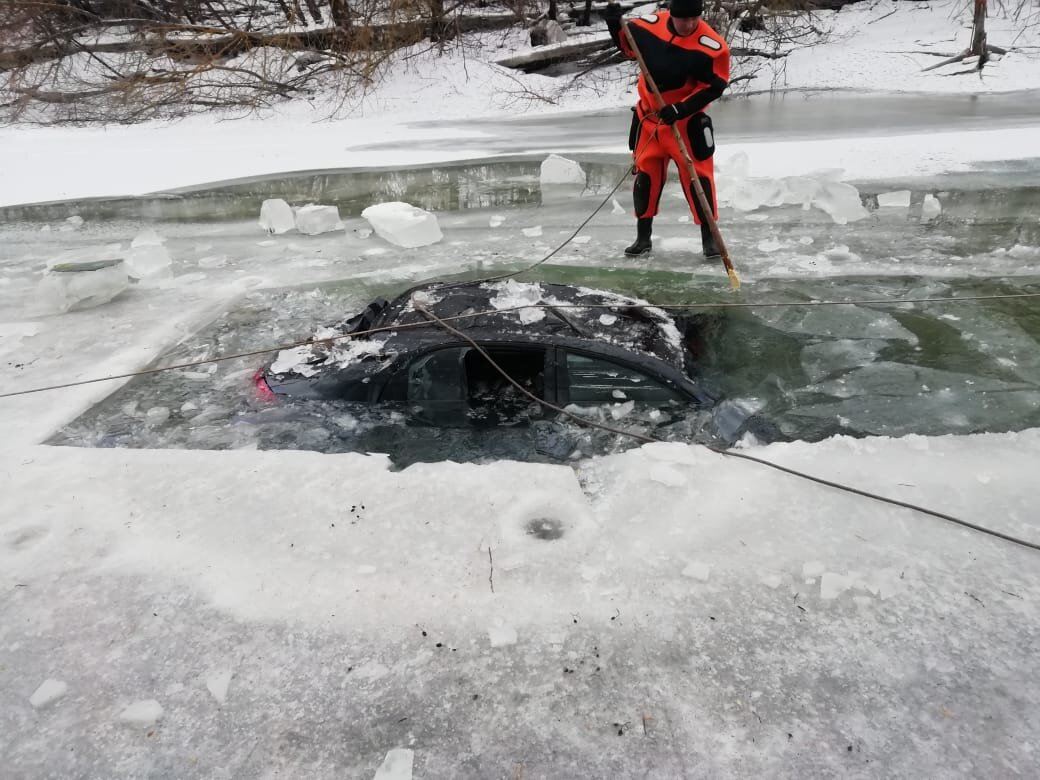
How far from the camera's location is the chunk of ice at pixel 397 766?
Result: 7.63 feet

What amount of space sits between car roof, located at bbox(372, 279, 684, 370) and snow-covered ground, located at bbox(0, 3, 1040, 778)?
2.19 ft

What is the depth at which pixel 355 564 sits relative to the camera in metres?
3.18

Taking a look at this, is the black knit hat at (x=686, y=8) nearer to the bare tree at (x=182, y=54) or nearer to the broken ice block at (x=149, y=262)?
the broken ice block at (x=149, y=262)

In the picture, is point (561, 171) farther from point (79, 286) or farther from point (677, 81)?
point (79, 286)

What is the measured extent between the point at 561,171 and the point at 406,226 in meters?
3.35

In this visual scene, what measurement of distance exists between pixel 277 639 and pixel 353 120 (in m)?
15.5

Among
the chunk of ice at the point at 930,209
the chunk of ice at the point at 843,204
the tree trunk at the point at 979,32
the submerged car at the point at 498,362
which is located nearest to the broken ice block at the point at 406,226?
the submerged car at the point at 498,362

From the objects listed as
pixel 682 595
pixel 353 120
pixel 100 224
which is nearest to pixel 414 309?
pixel 682 595

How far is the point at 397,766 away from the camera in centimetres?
235

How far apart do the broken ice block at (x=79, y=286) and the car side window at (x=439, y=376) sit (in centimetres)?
429

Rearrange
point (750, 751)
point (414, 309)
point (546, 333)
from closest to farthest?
1. point (750, 751)
2. point (546, 333)
3. point (414, 309)

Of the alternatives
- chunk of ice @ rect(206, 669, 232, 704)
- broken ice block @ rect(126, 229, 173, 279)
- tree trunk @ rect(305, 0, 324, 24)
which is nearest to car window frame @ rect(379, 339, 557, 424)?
chunk of ice @ rect(206, 669, 232, 704)

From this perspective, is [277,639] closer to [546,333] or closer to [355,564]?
[355,564]

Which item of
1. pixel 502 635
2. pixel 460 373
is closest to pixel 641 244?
pixel 460 373
